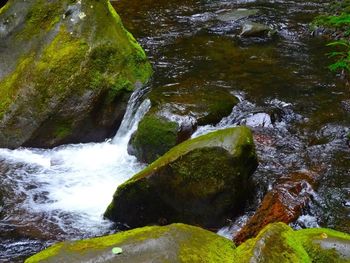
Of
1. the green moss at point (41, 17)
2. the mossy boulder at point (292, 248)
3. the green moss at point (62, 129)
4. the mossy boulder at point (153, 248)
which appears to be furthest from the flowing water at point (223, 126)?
the green moss at point (41, 17)

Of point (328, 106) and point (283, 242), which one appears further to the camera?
point (328, 106)

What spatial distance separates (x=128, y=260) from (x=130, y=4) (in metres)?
12.6

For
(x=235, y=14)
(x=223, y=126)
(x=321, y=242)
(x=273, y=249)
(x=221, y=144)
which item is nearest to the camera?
(x=273, y=249)

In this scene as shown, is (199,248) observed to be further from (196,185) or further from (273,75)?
(273,75)

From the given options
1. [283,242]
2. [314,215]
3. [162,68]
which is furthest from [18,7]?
[283,242]

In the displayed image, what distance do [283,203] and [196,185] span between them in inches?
39.1

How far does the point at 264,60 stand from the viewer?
10.1m

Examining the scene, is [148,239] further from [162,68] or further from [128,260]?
[162,68]

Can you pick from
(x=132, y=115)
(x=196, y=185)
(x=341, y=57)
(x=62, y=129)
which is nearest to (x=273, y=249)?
(x=196, y=185)

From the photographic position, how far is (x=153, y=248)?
359 cm

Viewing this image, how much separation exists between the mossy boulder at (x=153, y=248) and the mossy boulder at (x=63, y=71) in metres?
4.36

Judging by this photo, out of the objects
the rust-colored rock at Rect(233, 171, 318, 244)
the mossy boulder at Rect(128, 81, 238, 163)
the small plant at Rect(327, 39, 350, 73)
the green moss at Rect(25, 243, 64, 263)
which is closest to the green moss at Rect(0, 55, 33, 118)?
the mossy boulder at Rect(128, 81, 238, 163)

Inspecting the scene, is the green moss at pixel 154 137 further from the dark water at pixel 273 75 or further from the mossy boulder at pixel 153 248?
the mossy boulder at pixel 153 248

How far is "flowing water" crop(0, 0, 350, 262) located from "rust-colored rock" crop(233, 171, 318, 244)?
130mm
